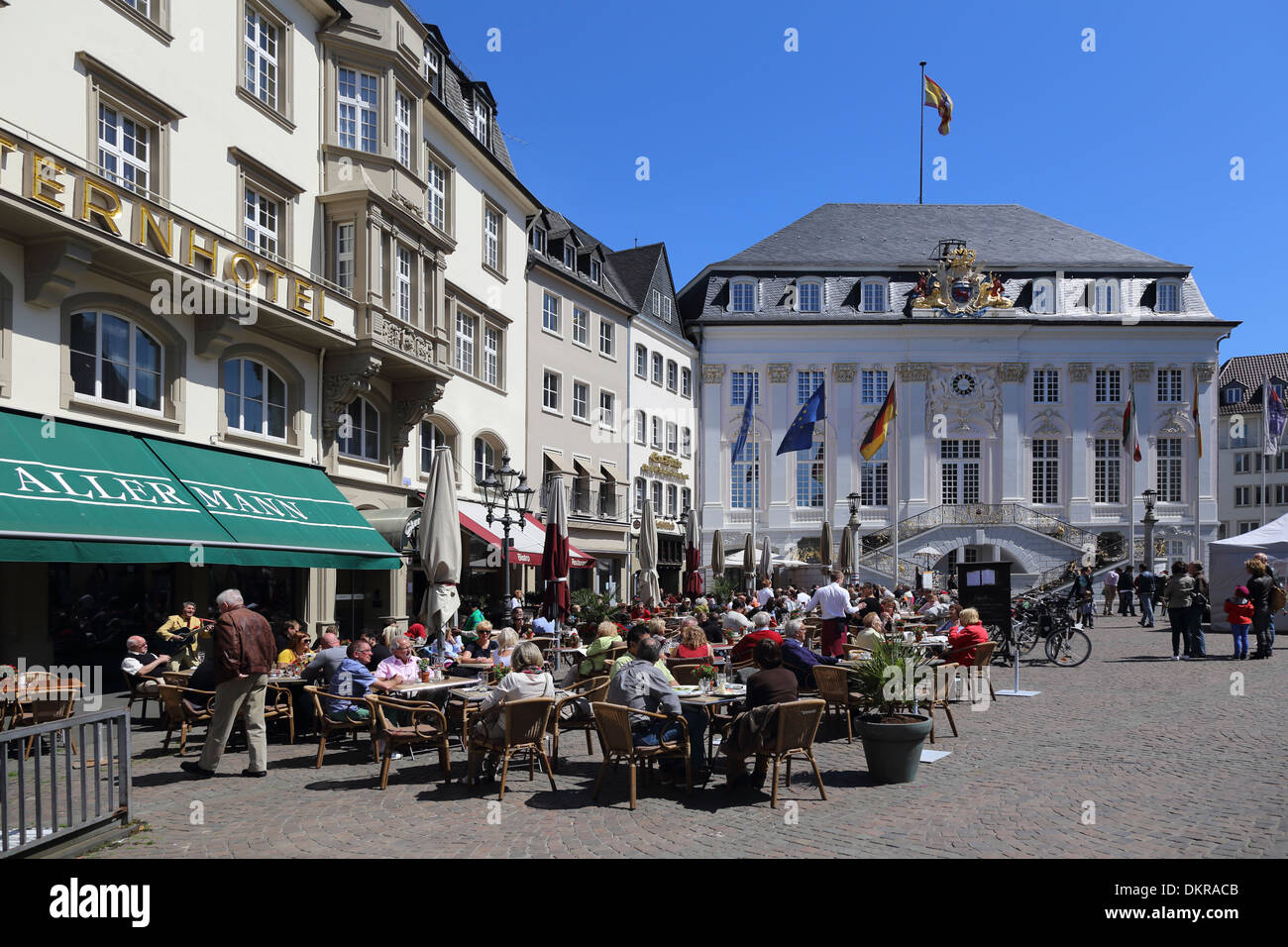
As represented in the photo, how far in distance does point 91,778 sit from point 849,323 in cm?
4522

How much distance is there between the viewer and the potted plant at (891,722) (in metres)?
8.98

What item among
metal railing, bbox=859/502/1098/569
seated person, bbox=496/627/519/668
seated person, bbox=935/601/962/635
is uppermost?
metal railing, bbox=859/502/1098/569

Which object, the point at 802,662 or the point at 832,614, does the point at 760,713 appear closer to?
the point at 802,662

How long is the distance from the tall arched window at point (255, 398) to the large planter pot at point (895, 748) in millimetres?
12781

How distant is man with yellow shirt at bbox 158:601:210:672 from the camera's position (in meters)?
12.8

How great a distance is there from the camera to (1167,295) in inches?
1960

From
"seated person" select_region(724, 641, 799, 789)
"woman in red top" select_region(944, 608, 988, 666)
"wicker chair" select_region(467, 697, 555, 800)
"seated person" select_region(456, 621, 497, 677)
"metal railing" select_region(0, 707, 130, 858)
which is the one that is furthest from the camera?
"woman in red top" select_region(944, 608, 988, 666)

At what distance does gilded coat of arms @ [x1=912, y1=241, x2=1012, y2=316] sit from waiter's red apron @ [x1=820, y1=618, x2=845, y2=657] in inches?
1446

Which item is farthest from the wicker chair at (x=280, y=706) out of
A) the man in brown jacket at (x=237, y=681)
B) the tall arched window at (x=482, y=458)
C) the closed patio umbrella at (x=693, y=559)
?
the closed patio umbrella at (x=693, y=559)

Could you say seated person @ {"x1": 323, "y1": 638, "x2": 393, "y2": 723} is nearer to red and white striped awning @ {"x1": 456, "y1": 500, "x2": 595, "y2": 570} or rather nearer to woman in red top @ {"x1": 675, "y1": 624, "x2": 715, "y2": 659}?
woman in red top @ {"x1": 675, "y1": 624, "x2": 715, "y2": 659}

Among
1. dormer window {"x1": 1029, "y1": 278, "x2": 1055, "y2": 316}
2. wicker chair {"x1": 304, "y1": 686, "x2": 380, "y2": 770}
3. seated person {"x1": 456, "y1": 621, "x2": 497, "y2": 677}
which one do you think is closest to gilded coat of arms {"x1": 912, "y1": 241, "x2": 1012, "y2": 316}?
dormer window {"x1": 1029, "y1": 278, "x2": 1055, "y2": 316}

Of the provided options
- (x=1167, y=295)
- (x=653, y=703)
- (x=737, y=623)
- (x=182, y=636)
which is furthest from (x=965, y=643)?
(x=1167, y=295)
